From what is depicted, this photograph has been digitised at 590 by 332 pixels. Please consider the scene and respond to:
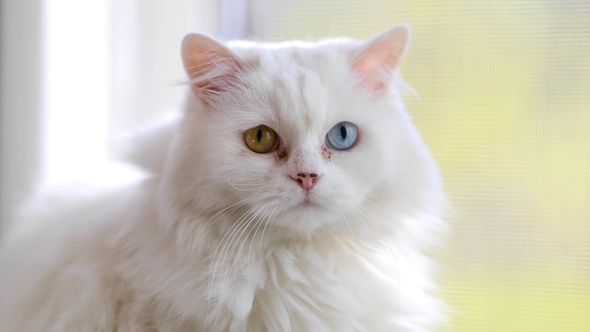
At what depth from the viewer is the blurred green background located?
1278 mm

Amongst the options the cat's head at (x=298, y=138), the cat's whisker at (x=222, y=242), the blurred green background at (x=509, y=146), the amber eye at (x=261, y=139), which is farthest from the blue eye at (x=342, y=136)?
the blurred green background at (x=509, y=146)

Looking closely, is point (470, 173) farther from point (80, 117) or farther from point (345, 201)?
point (80, 117)

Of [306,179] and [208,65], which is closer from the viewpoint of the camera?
[306,179]

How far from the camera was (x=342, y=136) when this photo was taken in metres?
1.15

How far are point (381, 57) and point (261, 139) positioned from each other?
1.14ft

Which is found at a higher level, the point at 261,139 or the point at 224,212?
the point at 261,139

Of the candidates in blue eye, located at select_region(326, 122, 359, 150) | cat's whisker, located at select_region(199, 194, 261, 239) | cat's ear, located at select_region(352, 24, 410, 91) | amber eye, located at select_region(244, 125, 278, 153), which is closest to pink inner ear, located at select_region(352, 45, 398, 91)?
cat's ear, located at select_region(352, 24, 410, 91)

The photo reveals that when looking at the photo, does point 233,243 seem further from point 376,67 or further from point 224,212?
point 376,67

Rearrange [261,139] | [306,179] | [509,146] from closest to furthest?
[306,179]
[261,139]
[509,146]

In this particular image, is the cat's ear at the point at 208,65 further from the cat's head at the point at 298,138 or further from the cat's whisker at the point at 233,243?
the cat's whisker at the point at 233,243

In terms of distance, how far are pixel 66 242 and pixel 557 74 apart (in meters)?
1.29

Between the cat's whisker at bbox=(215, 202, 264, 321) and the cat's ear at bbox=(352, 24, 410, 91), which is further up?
the cat's ear at bbox=(352, 24, 410, 91)

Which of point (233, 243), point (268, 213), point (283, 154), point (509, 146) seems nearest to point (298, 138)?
point (283, 154)

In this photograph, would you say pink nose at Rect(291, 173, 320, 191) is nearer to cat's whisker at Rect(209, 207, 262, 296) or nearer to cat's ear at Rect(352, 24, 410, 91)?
cat's whisker at Rect(209, 207, 262, 296)
